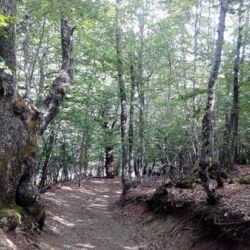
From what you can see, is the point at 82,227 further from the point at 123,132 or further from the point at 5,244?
the point at 123,132

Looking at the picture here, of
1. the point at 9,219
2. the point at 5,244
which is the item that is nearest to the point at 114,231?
the point at 9,219

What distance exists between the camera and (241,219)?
7.54 m

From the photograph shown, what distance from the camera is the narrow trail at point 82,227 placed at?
31.9 ft

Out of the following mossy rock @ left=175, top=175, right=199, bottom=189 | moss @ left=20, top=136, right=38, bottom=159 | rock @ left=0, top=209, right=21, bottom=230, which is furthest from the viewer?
mossy rock @ left=175, top=175, right=199, bottom=189

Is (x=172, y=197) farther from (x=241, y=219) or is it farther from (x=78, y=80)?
(x=78, y=80)

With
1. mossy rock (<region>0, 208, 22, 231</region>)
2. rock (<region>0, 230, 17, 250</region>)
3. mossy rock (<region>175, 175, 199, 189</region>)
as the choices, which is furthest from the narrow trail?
mossy rock (<region>175, 175, 199, 189</region>)

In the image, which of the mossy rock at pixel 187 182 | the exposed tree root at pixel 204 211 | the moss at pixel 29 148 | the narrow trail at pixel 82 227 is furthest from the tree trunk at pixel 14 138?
the mossy rock at pixel 187 182

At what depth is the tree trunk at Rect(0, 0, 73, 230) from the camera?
8633 millimetres

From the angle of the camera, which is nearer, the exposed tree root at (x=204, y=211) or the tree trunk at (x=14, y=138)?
the exposed tree root at (x=204, y=211)

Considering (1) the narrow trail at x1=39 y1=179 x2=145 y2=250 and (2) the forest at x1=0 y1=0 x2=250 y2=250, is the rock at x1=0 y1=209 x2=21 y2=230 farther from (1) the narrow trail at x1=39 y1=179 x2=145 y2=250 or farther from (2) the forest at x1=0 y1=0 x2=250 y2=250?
(1) the narrow trail at x1=39 y1=179 x2=145 y2=250

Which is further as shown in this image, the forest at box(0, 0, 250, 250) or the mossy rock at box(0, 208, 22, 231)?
the forest at box(0, 0, 250, 250)

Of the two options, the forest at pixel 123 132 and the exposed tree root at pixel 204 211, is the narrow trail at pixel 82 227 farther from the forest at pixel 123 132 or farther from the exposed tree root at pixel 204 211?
the exposed tree root at pixel 204 211

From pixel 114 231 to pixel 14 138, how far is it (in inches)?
211

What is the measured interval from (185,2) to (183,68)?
11.1 meters
